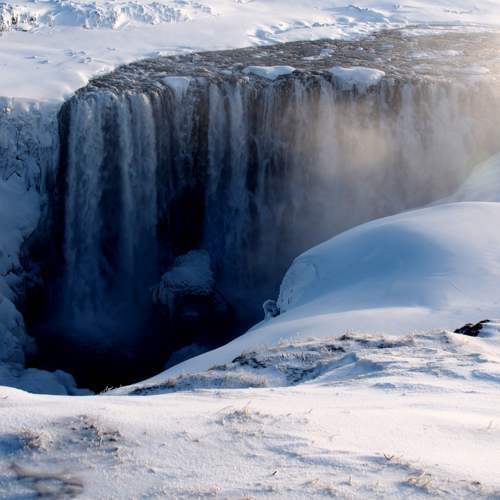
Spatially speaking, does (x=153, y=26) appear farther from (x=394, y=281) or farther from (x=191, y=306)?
(x=394, y=281)

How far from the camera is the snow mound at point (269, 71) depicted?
14594mm

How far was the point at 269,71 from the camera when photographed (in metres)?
14.8

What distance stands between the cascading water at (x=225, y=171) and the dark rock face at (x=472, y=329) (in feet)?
22.8

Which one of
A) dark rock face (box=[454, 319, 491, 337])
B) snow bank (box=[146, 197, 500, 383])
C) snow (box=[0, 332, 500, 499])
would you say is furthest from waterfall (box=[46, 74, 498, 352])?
snow (box=[0, 332, 500, 499])

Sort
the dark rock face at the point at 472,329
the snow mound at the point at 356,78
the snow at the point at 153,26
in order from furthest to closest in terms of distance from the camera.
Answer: the snow at the point at 153,26 → the snow mound at the point at 356,78 → the dark rock face at the point at 472,329

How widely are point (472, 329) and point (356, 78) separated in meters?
8.63

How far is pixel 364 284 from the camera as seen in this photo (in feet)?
28.5

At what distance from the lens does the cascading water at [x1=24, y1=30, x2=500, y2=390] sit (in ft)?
44.3

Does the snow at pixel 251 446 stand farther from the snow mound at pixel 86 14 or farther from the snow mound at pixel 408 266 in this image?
the snow mound at pixel 86 14

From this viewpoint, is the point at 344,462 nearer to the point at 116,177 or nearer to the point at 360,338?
the point at 360,338

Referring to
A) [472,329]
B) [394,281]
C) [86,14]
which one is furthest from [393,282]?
[86,14]

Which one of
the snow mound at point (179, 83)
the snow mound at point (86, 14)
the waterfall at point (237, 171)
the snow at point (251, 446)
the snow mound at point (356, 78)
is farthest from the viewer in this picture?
the snow mound at point (86, 14)

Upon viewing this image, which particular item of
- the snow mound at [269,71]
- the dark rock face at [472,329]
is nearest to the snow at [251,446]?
the dark rock face at [472,329]

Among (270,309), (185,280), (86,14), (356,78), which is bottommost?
(185,280)
